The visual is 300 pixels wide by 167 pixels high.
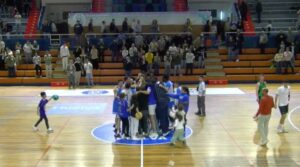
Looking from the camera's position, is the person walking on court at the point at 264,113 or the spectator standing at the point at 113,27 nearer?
the person walking on court at the point at 264,113

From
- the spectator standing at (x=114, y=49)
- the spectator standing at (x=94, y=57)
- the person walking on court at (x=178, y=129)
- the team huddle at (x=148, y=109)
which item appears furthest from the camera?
the spectator standing at (x=114, y=49)

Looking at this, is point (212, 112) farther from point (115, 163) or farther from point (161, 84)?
point (115, 163)

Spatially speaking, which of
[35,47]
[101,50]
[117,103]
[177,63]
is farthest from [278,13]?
[117,103]

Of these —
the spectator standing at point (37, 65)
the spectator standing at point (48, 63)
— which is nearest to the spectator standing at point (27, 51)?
the spectator standing at point (37, 65)

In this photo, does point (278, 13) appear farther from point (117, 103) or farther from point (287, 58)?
point (117, 103)

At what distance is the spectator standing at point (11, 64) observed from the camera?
27109 mm

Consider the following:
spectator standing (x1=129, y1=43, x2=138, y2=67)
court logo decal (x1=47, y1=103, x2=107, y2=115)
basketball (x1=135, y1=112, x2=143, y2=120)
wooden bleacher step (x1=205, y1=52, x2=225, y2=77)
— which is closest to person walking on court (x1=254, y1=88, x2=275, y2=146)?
basketball (x1=135, y1=112, x2=143, y2=120)

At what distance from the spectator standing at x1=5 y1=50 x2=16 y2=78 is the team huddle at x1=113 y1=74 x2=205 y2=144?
14925 millimetres

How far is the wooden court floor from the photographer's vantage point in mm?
11656

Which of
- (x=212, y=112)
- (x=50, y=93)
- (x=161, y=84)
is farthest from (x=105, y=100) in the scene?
(x=161, y=84)

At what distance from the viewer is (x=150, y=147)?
1290 centimetres

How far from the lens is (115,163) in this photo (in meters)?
11.6

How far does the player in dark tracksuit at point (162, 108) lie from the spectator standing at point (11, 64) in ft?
51.5

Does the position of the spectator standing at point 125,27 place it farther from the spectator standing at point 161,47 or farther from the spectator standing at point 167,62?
the spectator standing at point 167,62
